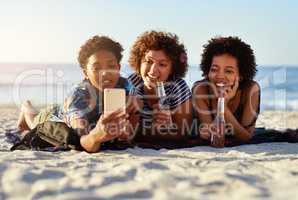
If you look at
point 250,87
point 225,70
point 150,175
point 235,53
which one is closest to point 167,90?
point 225,70

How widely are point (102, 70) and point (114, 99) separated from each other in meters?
0.74

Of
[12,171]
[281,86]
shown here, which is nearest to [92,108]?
[12,171]

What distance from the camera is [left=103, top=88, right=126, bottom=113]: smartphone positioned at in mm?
3529

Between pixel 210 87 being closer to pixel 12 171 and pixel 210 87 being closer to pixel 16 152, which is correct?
pixel 16 152

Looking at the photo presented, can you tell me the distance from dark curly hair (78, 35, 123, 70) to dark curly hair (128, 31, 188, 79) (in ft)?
0.53

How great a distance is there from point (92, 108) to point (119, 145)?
0.39 meters

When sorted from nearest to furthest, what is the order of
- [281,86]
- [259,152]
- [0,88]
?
[259,152]
[0,88]
[281,86]

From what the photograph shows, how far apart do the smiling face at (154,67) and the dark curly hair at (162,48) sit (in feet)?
0.19

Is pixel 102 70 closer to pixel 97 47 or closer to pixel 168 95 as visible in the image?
pixel 97 47

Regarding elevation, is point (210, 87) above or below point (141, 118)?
above

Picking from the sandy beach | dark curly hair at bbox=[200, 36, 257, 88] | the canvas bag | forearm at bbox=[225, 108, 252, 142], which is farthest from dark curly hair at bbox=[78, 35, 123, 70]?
forearm at bbox=[225, 108, 252, 142]

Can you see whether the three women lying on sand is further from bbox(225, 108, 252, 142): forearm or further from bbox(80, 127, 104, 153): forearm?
bbox(80, 127, 104, 153): forearm

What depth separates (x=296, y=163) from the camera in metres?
3.36

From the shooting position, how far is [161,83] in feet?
13.6
